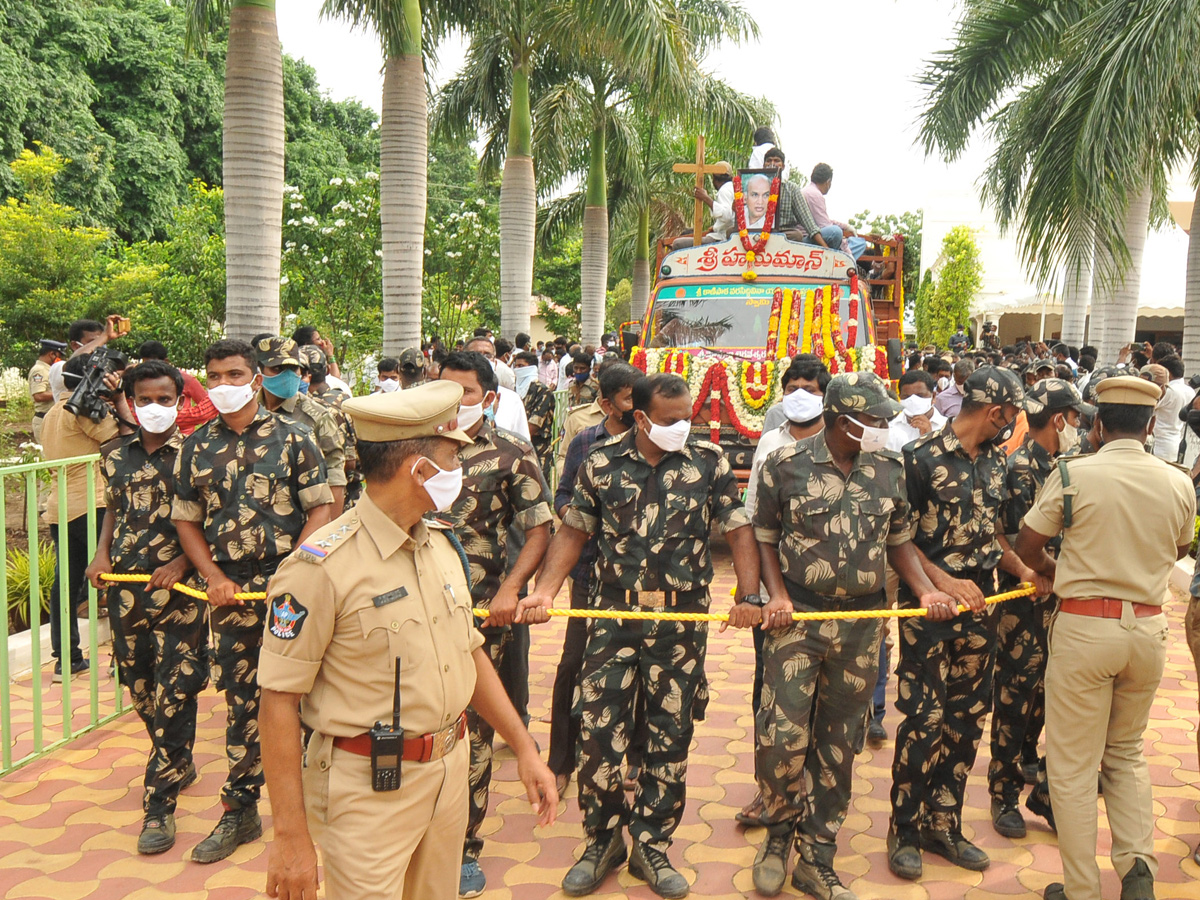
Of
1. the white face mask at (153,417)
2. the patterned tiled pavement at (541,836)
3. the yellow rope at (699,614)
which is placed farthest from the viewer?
the white face mask at (153,417)

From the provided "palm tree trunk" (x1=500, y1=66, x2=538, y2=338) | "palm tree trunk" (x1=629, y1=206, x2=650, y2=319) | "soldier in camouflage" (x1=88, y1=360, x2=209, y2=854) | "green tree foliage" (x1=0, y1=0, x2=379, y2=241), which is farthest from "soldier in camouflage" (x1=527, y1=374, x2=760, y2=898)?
"palm tree trunk" (x1=629, y1=206, x2=650, y2=319)

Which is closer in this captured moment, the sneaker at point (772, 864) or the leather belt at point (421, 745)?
the leather belt at point (421, 745)

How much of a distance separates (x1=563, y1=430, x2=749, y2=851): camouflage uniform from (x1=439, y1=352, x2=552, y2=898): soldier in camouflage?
0.23 m

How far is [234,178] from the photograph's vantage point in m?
7.61

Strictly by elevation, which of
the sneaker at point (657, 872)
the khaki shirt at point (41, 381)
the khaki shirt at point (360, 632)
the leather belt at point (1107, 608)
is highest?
the khaki shirt at point (41, 381)

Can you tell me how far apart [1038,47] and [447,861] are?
15408 millimetres

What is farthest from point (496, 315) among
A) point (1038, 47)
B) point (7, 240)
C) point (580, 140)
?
point (1038, 47)

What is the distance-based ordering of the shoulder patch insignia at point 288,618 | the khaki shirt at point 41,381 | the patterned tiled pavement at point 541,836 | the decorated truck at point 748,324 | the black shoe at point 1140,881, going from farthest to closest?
the decorated truck at point 748,324
the khaki shirt at point 41,381
the patterned tiled pavement at point 541,836
the black shoe at point 1140,881
the shoulder patch insignia at point 288,618

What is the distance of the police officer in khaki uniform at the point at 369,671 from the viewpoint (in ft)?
7.07

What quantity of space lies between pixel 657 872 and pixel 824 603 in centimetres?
125

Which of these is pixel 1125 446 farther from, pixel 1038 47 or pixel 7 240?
pixel 7 240

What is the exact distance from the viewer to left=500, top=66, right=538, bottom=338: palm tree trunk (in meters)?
14.9

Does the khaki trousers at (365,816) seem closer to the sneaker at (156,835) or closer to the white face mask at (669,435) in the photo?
the white face mask at (669,435)

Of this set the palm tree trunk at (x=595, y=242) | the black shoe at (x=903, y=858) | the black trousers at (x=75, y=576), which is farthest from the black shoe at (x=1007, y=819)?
the palm tree trunk at (x=595, y=242)
